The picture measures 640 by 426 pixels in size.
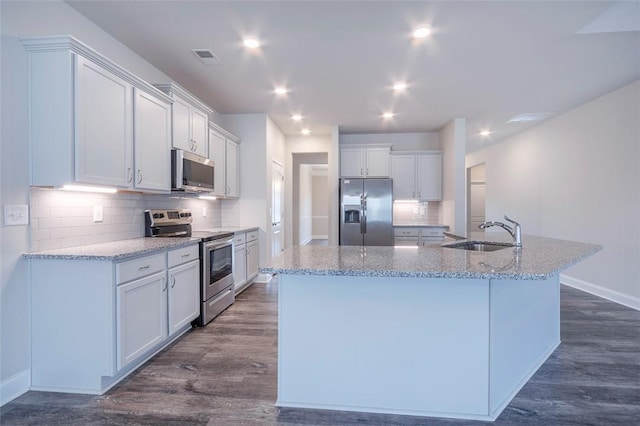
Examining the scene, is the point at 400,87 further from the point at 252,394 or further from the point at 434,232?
the point at 252,394

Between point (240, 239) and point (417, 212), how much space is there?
137 inches

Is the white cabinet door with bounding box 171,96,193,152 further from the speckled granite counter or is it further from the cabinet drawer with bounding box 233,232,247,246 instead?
the cabinet drawer with bounding box 233,232,247,246

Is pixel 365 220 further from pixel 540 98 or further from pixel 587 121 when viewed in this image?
pixel 587 121

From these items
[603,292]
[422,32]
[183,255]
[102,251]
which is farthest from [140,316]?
[603,292]

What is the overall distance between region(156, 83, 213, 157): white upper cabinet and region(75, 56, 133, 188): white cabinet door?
61 centimetres

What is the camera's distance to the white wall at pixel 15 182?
192 centimetres

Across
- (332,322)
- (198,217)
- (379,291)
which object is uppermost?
(198,217)

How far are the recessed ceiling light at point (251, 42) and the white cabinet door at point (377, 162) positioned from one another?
10.8ft

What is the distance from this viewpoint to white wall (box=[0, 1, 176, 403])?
1916 millimetres

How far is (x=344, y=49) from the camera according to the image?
2.85 meters

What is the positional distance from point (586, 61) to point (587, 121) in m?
1.65

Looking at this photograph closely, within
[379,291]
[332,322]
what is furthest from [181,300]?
[379,291]

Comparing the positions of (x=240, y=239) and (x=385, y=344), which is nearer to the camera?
(x=385, y=344)

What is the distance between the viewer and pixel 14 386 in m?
1.98
